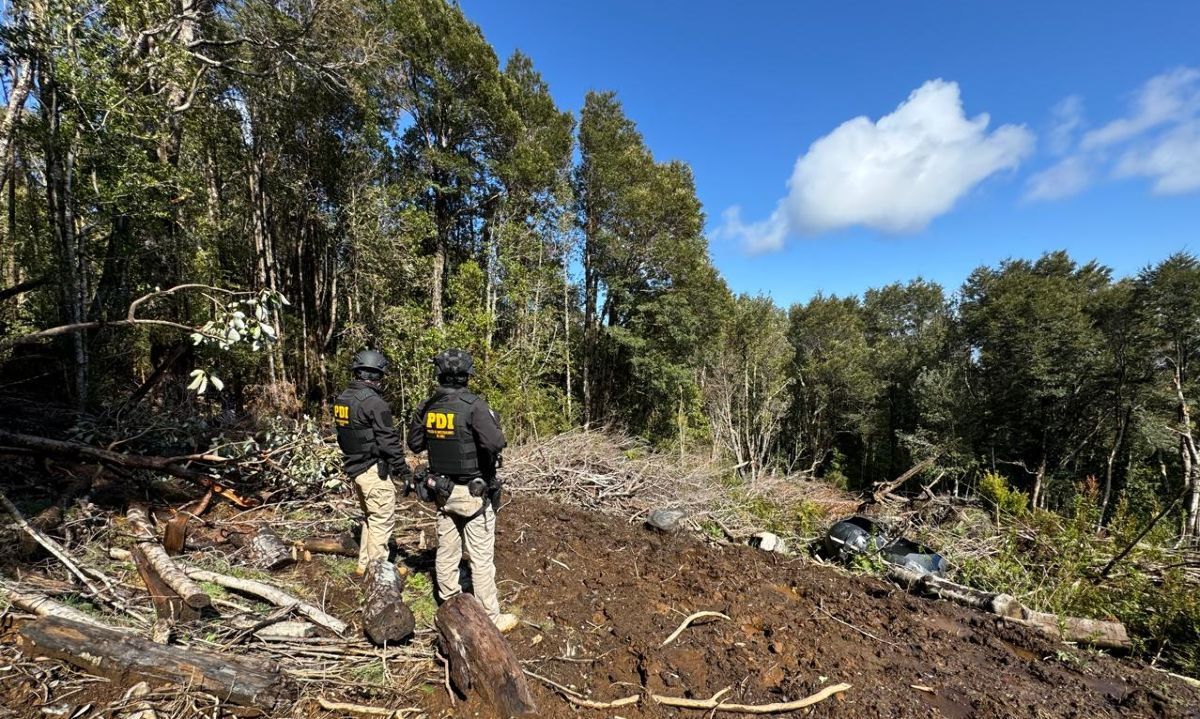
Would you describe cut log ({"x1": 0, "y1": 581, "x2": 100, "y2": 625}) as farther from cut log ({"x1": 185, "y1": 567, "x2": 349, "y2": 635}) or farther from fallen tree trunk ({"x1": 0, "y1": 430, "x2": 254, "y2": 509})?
fallen tree trunk ({"x1": 0, "y1": 430, "x2": 254, "y2": 509})

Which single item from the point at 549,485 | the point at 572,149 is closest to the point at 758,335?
the point at 572,149

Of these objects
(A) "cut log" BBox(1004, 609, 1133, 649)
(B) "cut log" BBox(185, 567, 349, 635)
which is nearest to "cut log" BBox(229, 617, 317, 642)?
(B) "cut log" BBox(185, 567, 349, 635)

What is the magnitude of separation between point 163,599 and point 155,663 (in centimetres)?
74

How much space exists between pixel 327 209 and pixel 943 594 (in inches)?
570

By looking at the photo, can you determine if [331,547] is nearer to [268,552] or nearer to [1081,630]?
[268,552]

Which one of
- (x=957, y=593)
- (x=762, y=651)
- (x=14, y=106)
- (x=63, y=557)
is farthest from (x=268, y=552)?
(x=957, y=593)

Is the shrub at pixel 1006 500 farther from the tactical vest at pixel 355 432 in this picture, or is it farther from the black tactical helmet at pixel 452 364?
the tactical vest at pixel 355 432

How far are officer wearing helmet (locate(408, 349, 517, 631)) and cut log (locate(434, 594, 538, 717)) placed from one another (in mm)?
529

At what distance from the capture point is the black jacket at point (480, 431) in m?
3.11

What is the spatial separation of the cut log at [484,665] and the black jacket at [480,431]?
95 cm

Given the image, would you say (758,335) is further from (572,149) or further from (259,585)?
(259,585)

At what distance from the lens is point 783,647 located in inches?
131

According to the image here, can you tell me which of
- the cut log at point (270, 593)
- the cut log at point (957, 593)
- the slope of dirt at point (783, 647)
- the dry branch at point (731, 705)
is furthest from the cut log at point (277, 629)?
the cut log at point (957, 593)

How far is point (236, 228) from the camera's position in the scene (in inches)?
415
